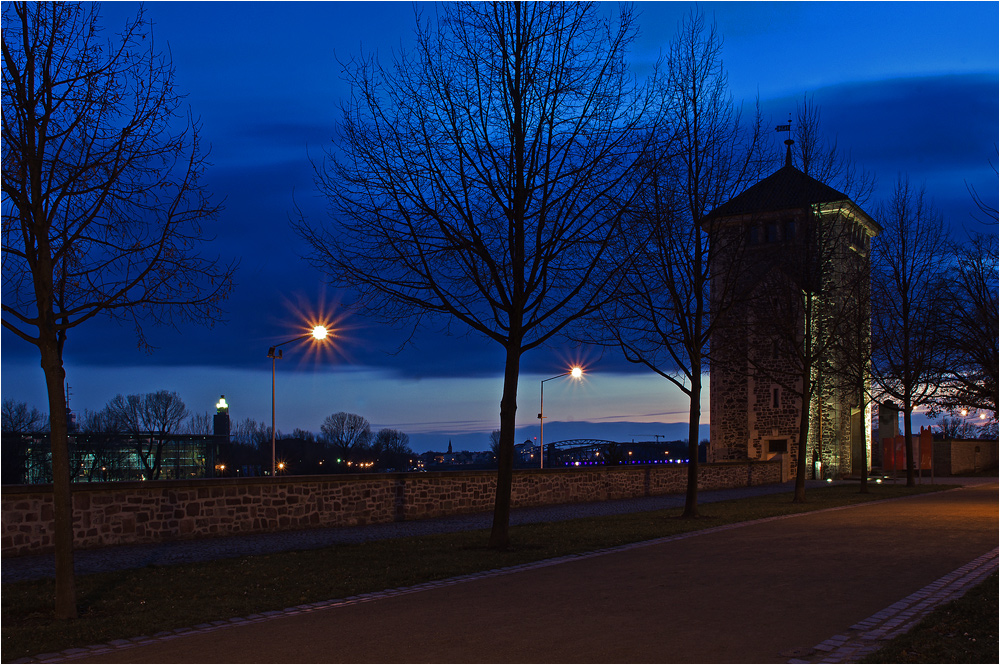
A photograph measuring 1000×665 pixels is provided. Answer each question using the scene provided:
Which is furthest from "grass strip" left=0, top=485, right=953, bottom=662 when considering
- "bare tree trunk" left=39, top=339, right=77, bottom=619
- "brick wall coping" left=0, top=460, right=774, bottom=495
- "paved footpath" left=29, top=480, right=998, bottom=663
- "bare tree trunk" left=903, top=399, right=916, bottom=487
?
"bare tree trunk" left=903, top=399, right=916, bottom=487

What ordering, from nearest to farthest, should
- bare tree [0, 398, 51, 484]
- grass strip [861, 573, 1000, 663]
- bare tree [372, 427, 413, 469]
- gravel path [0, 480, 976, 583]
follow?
grass strip [861, 573, 1000, 663], gravel path [0, 480, 976, 583], bare tree [0, 398, 51, 484], bare tree [372, 427, 413, 469]

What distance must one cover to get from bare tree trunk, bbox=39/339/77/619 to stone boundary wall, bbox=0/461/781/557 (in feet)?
19.7

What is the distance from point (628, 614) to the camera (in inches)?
342

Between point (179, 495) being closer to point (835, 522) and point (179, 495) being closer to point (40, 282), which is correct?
point (40, 282)

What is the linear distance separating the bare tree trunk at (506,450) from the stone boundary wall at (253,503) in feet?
19.4

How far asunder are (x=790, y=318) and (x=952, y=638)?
21.7 m

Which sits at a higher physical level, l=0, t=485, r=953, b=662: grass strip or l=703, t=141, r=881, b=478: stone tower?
l=703, t=141, r=881, b=478: stone tower

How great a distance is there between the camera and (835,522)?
65.4 feet

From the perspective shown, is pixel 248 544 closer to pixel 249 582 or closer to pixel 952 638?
pixel 249 582

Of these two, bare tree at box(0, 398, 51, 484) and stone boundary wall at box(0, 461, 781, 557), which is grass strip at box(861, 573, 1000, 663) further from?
bare tree at box(0, 398, 51, 484)

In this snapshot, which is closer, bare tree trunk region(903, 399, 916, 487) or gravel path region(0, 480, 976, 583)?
gravel path region(0, 480, 976, 583)

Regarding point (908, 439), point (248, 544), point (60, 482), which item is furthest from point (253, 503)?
point (908, 439)

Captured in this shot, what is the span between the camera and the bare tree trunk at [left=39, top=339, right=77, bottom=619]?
874 centimetres

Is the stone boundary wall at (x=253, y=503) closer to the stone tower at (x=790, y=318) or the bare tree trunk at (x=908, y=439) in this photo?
the stone tower at (x=790, y=318)
